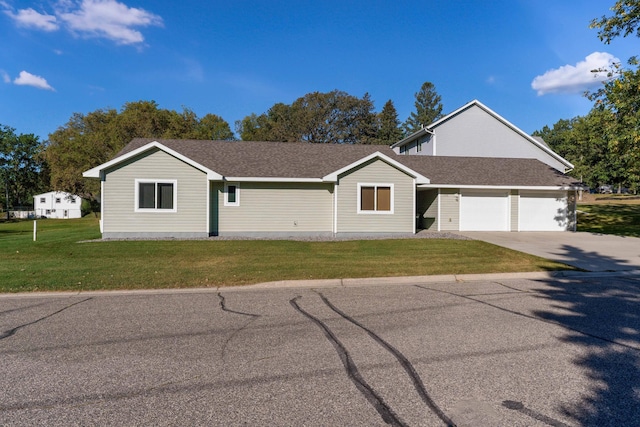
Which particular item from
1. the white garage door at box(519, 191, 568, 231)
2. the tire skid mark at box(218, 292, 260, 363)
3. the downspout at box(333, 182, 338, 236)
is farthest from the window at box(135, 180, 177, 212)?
the white garage door at box(519, 191, 568, 231)

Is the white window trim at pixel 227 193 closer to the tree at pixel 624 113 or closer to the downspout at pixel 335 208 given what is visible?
the downspout at pixel 335 208

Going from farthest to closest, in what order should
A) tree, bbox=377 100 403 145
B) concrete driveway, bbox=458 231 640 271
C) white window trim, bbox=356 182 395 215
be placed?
tree, bbox=377 100 403 145 → white window trim, bbox=356 182 395 215 → concrete driveway, bbox=458 231 640 271

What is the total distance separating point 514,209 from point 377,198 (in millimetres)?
8130

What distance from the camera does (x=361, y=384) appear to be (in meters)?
4.12

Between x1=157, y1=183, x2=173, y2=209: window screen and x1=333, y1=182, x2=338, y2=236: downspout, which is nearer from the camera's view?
x1=157, y1=183, x2=173, y2=209: window screen

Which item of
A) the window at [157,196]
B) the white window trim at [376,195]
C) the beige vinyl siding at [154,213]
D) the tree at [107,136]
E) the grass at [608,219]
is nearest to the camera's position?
the beige vinyl siding at [154,213]

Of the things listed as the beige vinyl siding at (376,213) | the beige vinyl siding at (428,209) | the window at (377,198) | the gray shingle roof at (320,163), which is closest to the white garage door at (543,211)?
the gray shingle roof at (320,163)

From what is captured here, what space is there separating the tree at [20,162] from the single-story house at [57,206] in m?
3.66

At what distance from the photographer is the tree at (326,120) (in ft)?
203

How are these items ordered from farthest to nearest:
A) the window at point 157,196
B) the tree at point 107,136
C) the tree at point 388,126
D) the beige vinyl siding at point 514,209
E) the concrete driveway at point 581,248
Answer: the tree at point 388,126 < the tree at point 107,136 < the beige vinyl siding at point 514,209 < the window at point 157,196 < the concrete driveway at point 581,248

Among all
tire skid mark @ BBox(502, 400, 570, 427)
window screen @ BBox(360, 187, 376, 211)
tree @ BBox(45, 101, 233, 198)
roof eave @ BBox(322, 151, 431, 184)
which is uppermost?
tree @ BBox(45, 101, 233, 198)

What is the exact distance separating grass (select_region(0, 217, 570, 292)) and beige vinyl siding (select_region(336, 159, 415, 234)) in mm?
2595

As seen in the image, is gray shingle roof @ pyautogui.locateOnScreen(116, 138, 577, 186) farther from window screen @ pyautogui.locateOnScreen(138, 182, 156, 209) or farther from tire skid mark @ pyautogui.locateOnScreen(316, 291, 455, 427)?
tire skid mark @ pyautogui.locateOnScreen(316, 291, 455, 427)

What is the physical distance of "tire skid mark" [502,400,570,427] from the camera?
339 centimetres
